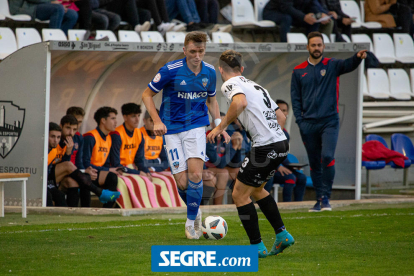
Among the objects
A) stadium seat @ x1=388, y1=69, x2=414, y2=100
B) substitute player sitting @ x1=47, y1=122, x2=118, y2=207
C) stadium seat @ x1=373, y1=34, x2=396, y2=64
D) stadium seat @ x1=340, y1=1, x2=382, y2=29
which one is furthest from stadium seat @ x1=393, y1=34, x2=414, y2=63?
substitute player sitting @ x1=47, y1=122, x2=118, y2=207

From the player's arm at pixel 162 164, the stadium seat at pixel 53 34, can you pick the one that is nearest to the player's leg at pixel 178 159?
the player's arm at pixel 162 164

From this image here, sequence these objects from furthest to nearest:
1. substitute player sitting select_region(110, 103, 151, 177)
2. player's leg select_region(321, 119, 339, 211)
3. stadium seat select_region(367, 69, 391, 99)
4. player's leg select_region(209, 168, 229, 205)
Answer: stadium seat select_region(367, 69, 391, 99)
substitute player sitting select_region(110, 103, 151, 177)
player's leg select_region(209, 168, 229, 205)
player's leg select_region(321, 119, 339, 211)

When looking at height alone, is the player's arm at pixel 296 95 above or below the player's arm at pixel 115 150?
above

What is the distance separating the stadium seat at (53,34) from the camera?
1138 centimetres

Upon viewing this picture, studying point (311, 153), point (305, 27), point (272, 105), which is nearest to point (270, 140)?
point (272, 105)

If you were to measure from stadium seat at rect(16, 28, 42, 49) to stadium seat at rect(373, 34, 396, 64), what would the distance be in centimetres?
864

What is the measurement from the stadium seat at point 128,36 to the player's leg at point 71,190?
4283 millimetres

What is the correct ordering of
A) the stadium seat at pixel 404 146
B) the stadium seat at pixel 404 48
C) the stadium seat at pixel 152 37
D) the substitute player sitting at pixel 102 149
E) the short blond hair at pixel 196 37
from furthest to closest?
the stadium seat at pixel 404 48, the stadium seat at pixel 404 146, the stadium seat at pixel 152 37, the substitute player sitting at pixel 102 149, the short blond hair at pixel 196 37

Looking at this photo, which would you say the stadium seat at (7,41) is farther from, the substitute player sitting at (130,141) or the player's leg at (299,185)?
the player's leg at (299,185)

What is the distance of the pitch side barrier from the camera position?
28.3ft

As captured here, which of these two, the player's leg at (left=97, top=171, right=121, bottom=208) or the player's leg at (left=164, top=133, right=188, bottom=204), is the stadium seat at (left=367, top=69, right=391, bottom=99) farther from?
the player's leg at (left=164, top=133, right=188, bottom=204)

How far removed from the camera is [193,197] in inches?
243

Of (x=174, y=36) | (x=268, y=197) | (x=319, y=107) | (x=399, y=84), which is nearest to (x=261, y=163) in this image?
(x=268, y=197)

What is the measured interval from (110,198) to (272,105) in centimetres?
417
